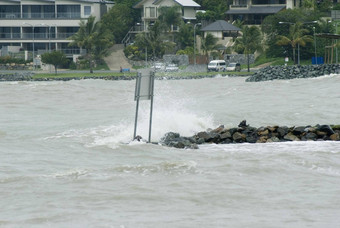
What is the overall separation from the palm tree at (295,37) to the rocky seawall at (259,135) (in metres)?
63.3

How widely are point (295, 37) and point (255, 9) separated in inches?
666

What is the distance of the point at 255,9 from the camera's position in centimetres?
10256

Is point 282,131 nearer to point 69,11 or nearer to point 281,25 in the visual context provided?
point 281,25

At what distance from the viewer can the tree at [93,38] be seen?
315 feet

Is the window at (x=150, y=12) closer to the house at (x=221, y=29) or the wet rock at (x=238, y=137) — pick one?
the house at (x=221, y=29)

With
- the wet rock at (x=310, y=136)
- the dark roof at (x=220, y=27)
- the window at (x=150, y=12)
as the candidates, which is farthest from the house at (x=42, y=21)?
the wet rock at (x=310, y=136)

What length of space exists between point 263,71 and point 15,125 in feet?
136

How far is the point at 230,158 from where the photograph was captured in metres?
19.4

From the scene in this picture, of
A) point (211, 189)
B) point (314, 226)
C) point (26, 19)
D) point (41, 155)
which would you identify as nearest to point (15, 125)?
point (41, 155)

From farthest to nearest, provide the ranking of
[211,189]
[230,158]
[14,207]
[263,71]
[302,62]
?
[302,62], [263,71], [230,158], [211,189], [14,207]

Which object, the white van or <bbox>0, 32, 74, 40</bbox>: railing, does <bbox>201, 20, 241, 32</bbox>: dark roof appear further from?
<bbox>0, 32, 74, 40</bbox>: railing

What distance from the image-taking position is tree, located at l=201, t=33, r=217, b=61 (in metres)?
Answer: 96.5

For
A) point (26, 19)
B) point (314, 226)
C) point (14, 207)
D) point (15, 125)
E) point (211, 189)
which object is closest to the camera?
point (314, 226)

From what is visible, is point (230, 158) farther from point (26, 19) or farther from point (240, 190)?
point (26, 19)
